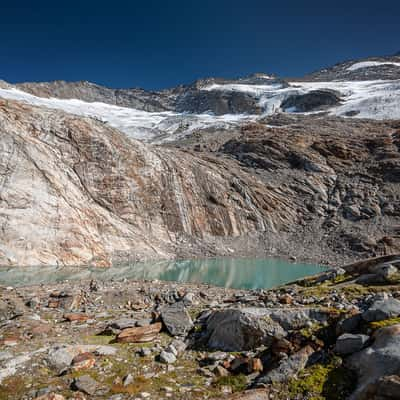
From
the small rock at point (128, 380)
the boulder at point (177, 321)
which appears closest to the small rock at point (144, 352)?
Result: the small rock at point (128, 380)

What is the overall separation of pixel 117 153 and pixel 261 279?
28.4 m

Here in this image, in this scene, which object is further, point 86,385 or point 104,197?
point 104,197

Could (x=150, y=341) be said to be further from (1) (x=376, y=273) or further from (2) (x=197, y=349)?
(1) (x=376, y=273)

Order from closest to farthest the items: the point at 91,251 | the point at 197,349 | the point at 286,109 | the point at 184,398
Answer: the point at 184,398 < the point at 197,349 < the point at 91,251 < the point at 286,109

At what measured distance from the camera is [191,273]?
102ft

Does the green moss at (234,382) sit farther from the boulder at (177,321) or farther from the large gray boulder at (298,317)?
the boulder at (177,321)

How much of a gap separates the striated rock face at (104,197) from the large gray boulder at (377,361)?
30736 millimetres

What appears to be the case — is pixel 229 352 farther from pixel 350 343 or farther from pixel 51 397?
pixel 51 397

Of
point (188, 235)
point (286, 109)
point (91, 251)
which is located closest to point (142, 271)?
point (91, 251)

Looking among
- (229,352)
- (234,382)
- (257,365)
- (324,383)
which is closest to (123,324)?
(229,352)

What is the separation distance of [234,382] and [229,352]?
4.04 feet

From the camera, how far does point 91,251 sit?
34.1 m

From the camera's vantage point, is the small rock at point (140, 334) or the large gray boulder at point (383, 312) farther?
the small rock at point (140, 334)

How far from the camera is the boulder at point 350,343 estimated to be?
548 cm
